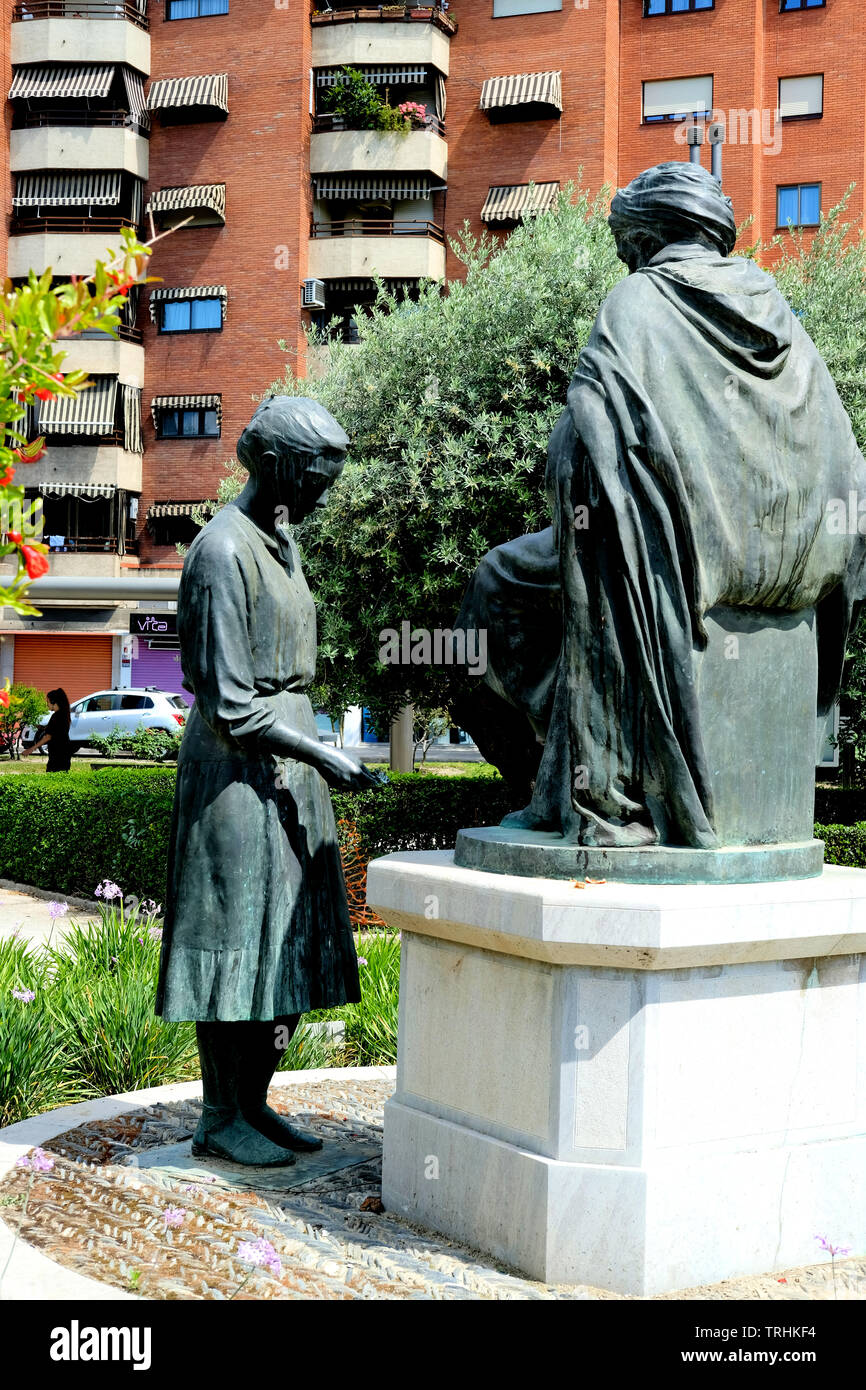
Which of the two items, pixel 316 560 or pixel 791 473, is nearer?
pixel 791 473

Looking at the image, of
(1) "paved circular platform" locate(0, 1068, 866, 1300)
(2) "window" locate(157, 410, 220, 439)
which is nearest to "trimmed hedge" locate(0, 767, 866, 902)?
(1) "paved circular platform" locate(0, 1068, 866, 1300)

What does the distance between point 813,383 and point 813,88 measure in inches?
1265

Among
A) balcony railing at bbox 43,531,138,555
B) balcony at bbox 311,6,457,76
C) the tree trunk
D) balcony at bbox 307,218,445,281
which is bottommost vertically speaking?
the tree trunk

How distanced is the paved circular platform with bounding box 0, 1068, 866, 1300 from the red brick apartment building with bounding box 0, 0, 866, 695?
29820 millimetres

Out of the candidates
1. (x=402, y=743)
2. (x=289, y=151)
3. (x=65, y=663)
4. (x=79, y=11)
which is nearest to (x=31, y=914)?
(x=402, y=743)

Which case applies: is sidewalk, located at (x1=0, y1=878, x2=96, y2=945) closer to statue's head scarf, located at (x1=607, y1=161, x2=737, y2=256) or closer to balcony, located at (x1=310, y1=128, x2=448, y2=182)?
statue's head scarf, located at (x1=607, y1=161, x2=737, y2=256)

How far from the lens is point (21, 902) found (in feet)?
44.4

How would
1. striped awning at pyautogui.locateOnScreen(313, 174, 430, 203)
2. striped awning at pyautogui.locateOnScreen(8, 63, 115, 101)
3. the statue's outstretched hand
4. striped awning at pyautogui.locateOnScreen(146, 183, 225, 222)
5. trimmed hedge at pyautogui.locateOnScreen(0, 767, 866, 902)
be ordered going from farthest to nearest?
striped awning at pyautogui.locateOnScreen(8, 63, 115, 101)
striped awning at pyautogui.locateOnScreen(146, 183, 225, 222)
striped awning at pyautogui.locateOnScreen(313, 174, 430, 203)
trimmed hedge at pyautogui.locateOnScreen(0, 767, 866, 902)
the statue's outstretched hand

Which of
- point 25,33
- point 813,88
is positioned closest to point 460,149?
point 813,88

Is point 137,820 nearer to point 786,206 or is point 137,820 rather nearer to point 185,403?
point 185,403

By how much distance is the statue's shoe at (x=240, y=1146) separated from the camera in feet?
14.4

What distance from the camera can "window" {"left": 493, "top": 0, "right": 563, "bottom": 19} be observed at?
3244 centimetres

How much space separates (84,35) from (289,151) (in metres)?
5.78

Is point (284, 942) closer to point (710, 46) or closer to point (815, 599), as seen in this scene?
point (815, 599)
